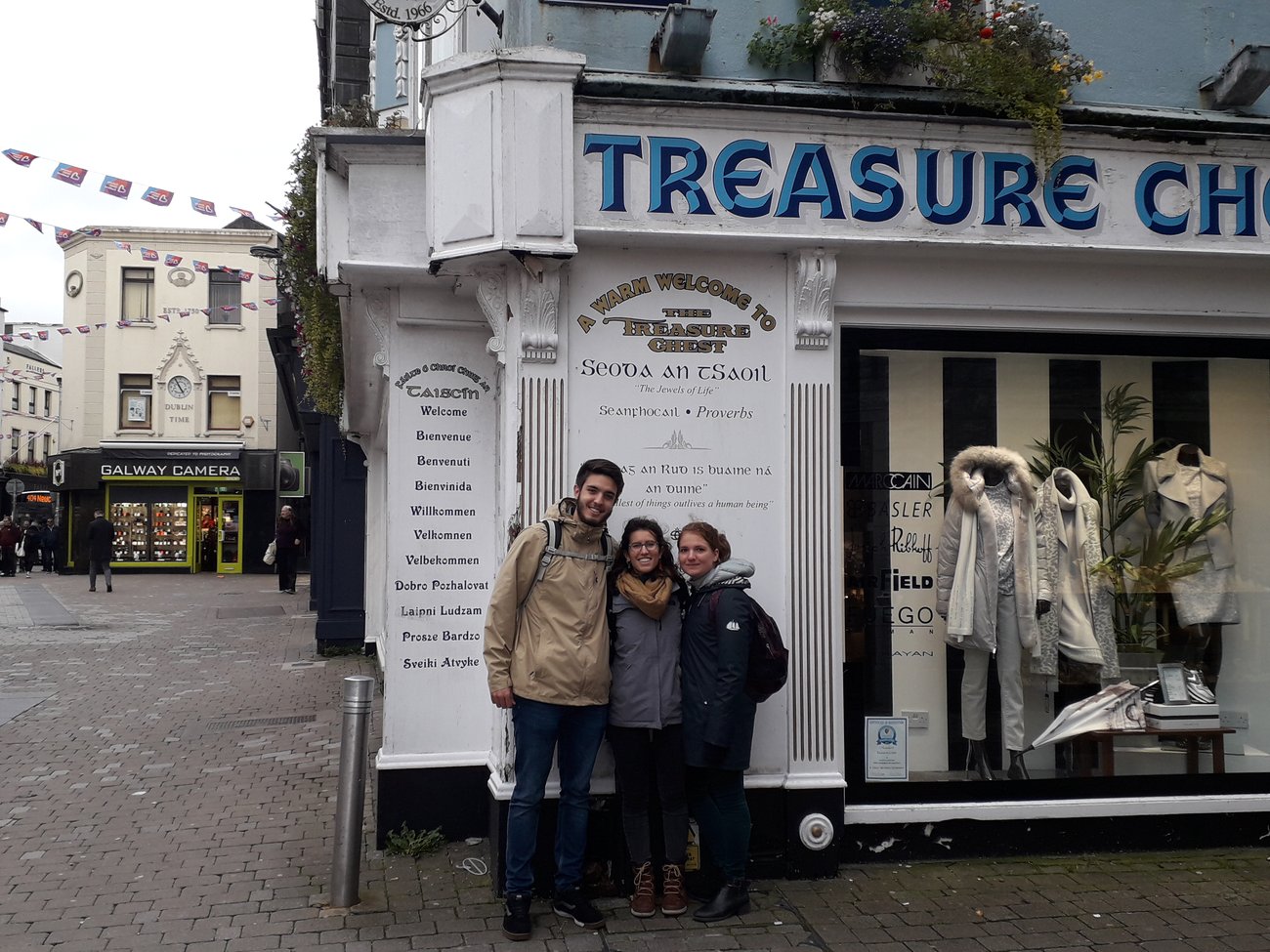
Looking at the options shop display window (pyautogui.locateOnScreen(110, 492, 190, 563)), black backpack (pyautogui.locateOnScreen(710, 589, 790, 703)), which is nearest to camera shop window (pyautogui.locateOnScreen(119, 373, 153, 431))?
shop display window (pyautogui.locateOnScreen(110, 492, 190, 563))

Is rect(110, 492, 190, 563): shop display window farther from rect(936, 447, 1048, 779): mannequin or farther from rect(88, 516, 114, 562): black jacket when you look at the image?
rect(936, 447, 1048, 779): mannequin

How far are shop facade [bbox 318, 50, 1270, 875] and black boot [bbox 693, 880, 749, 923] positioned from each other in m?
0.48

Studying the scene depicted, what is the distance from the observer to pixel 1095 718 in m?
6.28

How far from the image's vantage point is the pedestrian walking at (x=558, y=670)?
4914 mm

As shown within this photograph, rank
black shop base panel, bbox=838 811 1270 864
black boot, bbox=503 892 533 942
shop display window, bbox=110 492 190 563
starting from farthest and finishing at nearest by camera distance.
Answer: shop display window, bbox=110 492 190 563 < black shop base panel, bbox=838 811 1270 864 < black boot, bbox=503 892 533 942

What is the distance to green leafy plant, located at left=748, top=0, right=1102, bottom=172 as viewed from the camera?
562 cm

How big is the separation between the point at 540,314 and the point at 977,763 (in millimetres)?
3384

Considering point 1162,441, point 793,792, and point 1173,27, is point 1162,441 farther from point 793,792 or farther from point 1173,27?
point 793,792

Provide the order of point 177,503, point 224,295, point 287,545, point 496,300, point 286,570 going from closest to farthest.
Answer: point 496,300
point 287,545
point 286,570
point 177,503
point 224,295

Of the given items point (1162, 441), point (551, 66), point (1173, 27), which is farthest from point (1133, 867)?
point (551, 66)

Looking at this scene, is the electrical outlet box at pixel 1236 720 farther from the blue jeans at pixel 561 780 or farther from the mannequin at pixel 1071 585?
the blue jeans at pixel 561 780

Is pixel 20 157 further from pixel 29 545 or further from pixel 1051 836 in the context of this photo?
pixel 29 545

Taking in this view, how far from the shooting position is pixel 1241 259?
5.94 meters

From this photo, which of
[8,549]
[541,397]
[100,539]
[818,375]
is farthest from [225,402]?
[818,375]
